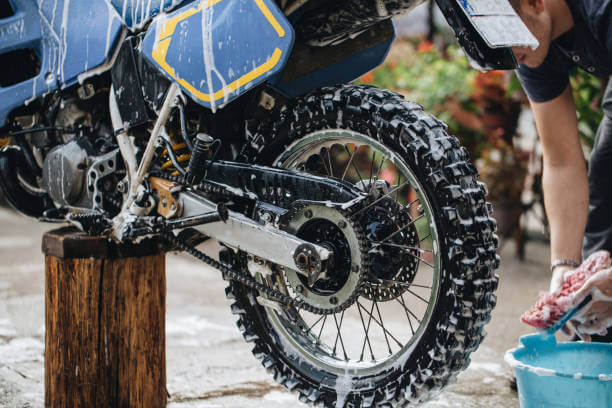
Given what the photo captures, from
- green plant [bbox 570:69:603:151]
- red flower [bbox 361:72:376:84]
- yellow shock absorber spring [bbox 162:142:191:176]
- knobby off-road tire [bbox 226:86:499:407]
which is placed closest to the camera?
knobby off-road tire [bbox 226:86:499:407]

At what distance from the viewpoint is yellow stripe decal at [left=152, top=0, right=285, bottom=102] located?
1712mm

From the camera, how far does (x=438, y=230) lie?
1.57 metres

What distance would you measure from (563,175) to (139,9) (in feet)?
5.00

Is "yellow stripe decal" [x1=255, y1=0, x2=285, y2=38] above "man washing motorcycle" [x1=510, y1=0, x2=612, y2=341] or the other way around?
above

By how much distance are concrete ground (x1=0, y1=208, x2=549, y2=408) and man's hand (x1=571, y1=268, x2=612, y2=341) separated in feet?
1.55

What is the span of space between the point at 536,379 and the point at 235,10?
1251 mm

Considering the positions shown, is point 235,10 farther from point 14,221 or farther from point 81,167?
point 14,221

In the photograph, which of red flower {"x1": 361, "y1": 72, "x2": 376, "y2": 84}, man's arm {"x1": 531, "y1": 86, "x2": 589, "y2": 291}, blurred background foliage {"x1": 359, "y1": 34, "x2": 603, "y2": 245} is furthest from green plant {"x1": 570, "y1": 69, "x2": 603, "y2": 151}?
red flower {"x1": 361, "y1": 72, "x2": 376, "y2": 84}

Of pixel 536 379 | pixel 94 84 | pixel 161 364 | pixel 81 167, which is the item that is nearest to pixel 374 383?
pixel 536 379

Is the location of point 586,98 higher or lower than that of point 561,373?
higher

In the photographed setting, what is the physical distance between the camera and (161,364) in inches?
84.4

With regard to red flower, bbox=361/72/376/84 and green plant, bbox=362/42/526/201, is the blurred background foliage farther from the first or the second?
red flower, bbox=361/72/376/84

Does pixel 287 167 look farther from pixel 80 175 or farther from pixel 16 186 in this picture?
pixel 16 186

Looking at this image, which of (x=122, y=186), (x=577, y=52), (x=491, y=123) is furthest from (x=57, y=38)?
(x=491, y=123)
